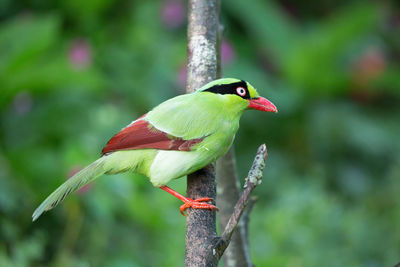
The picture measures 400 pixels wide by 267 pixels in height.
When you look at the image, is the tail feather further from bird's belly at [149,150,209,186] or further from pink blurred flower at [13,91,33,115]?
pink blurred flower at [13,91,33,115]

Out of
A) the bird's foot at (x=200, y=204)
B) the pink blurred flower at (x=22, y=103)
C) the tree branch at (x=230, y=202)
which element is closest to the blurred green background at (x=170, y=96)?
the pink blurred flower at (x=22, y=103)

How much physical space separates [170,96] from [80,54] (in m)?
1.06

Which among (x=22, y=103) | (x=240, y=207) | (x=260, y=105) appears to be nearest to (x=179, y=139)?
(x=260, y=105)

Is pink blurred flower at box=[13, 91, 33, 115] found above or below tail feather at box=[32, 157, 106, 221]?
below

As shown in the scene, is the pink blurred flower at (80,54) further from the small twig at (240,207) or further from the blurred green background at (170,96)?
the small twig at (240,207)

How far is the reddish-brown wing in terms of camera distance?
210 cm

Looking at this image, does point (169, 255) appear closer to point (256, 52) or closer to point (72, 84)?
point (72, 84)

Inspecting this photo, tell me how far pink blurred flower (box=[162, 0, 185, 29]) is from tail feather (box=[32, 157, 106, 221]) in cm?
377

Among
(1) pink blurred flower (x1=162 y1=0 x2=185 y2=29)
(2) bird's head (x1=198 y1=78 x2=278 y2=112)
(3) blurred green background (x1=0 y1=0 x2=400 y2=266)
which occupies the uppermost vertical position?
(1) pink blurred flower (x1=162 y1=0 x2=185 y2=29)

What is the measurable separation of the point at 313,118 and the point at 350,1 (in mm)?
2410

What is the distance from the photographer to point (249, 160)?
5035mm

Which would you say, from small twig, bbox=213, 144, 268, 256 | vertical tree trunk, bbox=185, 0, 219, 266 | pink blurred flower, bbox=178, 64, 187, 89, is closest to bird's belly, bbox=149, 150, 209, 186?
vertical tree trunk, bbox=185, 0, 219, 266

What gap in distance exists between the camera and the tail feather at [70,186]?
2008 millimetres

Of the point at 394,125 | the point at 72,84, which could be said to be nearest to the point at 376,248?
the point at 394,125
